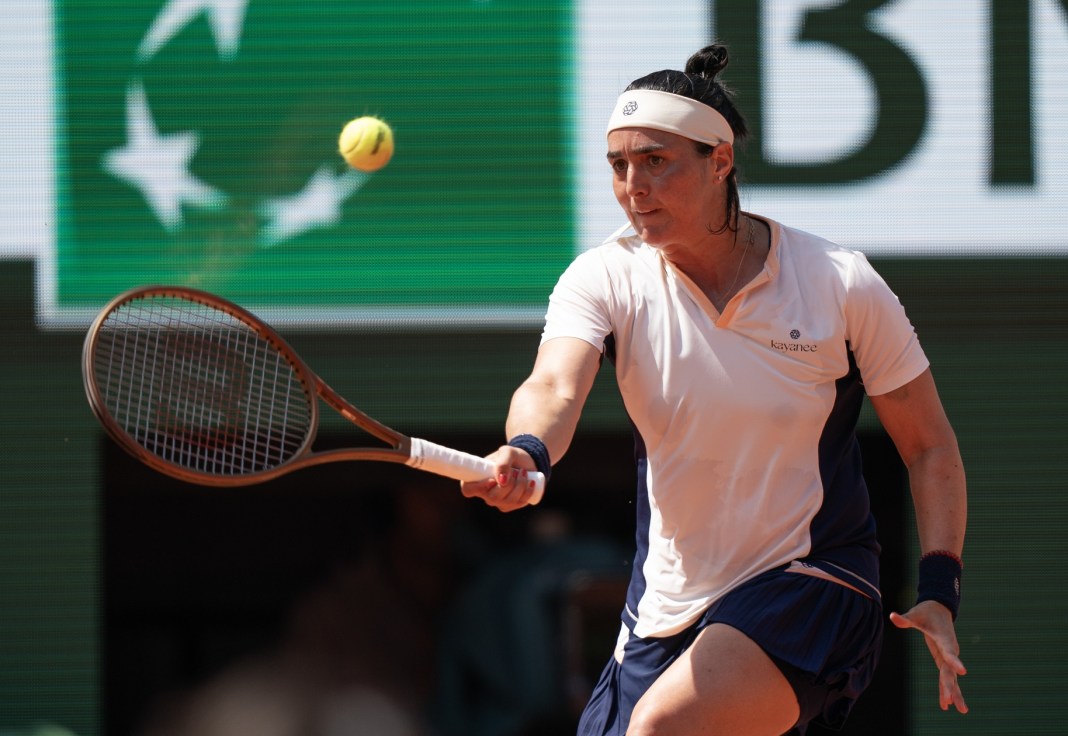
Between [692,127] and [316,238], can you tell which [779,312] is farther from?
[316,238]

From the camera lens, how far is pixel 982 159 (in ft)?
17.4

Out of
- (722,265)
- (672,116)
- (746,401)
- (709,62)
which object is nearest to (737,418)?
(746,401)

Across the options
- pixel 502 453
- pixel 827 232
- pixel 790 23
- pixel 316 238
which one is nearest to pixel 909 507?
pixel 827 232

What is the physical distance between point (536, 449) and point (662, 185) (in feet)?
1.86

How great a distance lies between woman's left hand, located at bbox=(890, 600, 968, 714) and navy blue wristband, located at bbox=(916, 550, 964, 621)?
0.06 ft

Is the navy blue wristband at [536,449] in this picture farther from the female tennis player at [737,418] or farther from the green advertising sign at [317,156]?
the green advertising sign at [317,156]

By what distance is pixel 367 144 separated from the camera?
5.04m

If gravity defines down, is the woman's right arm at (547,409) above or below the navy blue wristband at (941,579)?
above

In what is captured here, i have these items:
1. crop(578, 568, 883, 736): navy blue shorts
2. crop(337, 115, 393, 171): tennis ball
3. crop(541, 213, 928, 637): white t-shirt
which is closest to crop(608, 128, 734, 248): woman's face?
crop(541, 213, 928, 637): white t-shirt

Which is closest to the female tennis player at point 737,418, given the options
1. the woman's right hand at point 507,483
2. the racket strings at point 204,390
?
the woman's right hand at point 507,483

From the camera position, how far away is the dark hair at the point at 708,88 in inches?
115

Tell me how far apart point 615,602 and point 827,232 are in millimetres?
1661

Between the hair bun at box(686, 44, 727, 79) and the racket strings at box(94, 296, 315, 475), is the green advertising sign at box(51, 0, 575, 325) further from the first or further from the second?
the hair bun at box(686, 44, 727, 79)

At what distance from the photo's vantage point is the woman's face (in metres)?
2.79
